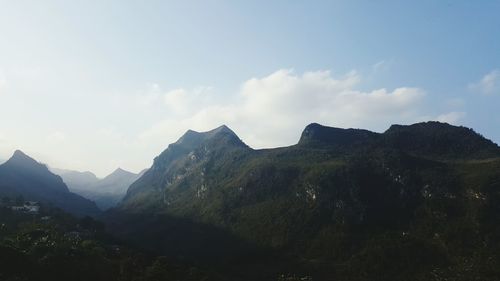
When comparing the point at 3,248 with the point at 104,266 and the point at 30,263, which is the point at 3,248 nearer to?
the point at 30,263

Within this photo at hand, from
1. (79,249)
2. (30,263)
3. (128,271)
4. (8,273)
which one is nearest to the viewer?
(8,273)

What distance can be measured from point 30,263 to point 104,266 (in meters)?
29.4

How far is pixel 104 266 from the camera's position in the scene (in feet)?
621

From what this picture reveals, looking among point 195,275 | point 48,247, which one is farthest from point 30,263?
point 195,275

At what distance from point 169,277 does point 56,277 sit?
39513 mm

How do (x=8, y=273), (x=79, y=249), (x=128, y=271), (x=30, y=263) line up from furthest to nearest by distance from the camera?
(x=79, y=249) → (x=128, y=271) → (x=30, y=263) → (x=8, y=273)

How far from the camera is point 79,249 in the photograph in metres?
200

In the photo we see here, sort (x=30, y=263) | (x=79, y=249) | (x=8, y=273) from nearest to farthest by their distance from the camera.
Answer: (x=8, y=273) → (x=30, y=263) → (x=79, y=249)

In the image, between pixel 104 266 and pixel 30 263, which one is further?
pixel 104 266

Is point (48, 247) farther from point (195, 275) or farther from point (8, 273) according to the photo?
point (195, 275)

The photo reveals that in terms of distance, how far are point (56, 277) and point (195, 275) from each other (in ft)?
166

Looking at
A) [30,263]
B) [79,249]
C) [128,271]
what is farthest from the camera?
[79,249]

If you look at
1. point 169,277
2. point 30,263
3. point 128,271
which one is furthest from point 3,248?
point 169,277

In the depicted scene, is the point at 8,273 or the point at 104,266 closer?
the point at 8,273
